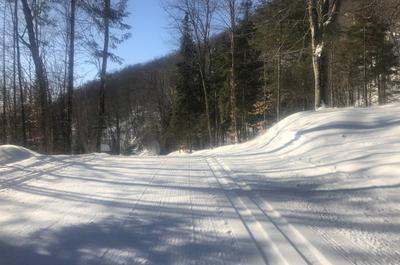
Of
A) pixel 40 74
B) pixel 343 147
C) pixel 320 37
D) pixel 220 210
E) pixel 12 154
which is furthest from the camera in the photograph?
pixel 40 74

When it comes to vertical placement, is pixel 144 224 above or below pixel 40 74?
below

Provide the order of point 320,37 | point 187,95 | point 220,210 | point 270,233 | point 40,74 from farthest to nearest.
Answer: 1. point 187,95
2. point 40,74
3. point 320,37
4. point 220,210
5. point 270,233

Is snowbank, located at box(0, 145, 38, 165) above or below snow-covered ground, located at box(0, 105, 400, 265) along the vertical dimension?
above

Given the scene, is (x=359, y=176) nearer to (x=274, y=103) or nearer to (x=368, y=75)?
(x=274, y=103)

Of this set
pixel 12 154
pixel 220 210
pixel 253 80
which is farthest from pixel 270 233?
pixel 253 80

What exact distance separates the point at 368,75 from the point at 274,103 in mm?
9083

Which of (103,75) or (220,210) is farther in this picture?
(103,75)

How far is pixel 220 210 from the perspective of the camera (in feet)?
19.7

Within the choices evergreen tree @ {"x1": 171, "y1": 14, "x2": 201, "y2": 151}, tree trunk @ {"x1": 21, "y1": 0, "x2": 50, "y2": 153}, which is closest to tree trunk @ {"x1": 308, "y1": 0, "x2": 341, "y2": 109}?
tree trunk @ {"x1": 21, "y1": 0, "x2": 50, "y2": 153}

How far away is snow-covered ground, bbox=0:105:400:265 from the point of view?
4.37 meters

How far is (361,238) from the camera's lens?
4617 millimetres

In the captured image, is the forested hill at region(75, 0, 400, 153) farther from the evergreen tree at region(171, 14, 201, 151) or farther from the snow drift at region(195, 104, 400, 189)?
the snow drift at region(195, 104, 400, 189)

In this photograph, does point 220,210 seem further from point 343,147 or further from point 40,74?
point 40,74

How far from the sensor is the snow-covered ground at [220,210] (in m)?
4.37
